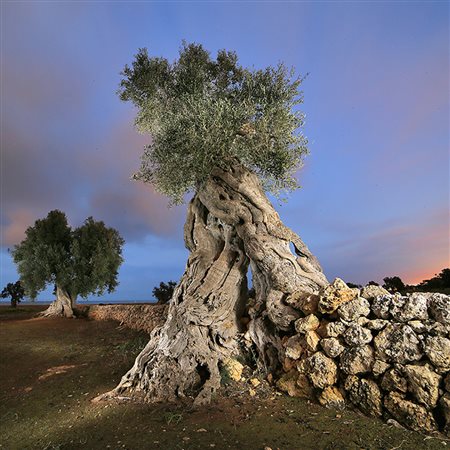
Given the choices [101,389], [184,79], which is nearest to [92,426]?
[101,389]

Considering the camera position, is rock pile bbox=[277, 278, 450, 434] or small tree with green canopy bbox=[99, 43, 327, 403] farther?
small tree with green canopy bbox=[99, 43, 327, 403]

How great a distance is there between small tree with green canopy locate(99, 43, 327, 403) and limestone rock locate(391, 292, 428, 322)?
2587 mm

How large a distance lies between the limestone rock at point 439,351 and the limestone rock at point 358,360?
3.36 ft

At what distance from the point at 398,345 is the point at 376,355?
0.50 m

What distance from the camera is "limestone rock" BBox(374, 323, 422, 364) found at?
5871mm

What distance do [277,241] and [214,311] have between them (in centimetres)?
293

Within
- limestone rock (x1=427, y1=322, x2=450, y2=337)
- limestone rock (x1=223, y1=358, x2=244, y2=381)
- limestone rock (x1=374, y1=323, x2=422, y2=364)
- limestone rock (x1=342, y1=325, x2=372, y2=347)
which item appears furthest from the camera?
limestone rock (x1=223, y1=358, x2=244, y2=381)

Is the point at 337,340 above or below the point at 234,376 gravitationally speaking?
above

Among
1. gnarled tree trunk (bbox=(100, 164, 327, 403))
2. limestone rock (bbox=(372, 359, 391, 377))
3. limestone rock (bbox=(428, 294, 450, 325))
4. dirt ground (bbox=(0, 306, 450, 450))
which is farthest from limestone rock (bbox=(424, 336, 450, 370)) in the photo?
gnarled tree trunk (bbox=(100, 164, 327, 403))

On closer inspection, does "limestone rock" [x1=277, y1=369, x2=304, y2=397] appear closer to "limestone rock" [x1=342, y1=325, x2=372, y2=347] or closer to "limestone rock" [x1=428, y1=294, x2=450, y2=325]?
"limestone rock" [x1=342, y1=325, x2=372, y2=347]

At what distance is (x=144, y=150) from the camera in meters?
12.2

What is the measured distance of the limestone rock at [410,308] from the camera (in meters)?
6.18

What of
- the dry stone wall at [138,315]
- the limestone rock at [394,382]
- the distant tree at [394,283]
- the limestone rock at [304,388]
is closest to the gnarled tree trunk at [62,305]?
the dry stone wall at [138,315]

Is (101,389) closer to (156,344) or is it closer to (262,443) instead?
(156,344)
